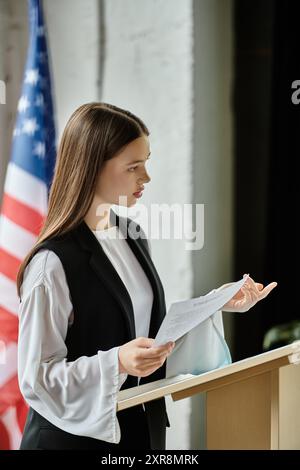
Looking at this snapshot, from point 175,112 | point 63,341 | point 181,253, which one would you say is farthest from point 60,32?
point 63,341

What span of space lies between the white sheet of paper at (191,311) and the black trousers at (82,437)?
372mm

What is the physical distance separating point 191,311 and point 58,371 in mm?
366

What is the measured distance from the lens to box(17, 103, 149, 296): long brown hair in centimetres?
158

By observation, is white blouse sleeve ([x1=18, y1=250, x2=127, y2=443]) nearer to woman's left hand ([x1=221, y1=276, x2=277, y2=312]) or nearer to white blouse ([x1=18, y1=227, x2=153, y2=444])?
white blouse ([x1=18, y1=227, x2=153, y2=444])

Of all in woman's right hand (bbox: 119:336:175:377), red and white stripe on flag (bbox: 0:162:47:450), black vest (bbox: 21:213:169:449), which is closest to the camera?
woman's right hand (bbox: 119:336:175:377)

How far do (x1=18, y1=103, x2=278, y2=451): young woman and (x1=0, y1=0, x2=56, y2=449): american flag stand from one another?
0.54 meters

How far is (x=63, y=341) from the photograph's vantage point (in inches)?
60.6

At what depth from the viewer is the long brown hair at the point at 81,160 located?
158 cm

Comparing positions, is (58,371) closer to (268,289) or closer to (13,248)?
(268,289)

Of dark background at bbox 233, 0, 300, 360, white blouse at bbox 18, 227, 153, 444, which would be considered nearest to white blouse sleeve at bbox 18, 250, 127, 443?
white blouse at bbox 18, 227, 153, 444

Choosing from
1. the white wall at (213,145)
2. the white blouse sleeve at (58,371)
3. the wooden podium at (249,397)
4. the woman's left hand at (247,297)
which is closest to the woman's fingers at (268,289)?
the woman's left hand at (247,297)

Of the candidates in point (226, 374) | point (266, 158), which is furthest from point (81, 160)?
point (266, 158)
